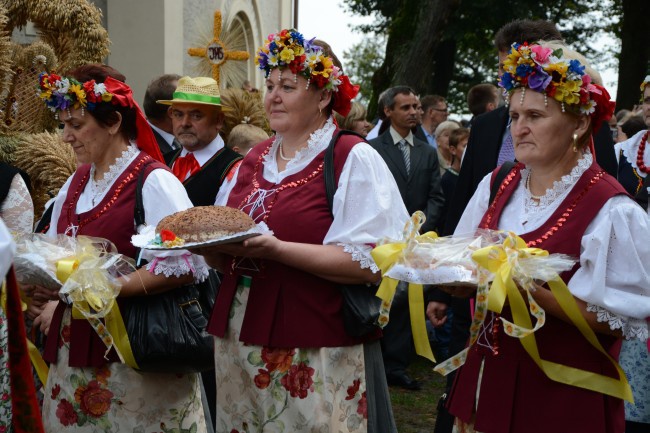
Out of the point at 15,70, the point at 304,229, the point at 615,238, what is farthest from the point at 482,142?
the point at 15,70

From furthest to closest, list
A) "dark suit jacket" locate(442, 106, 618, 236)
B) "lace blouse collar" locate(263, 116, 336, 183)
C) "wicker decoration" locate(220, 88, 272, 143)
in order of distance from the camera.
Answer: "wicker decoration" locate(220, 88, 272, 143) → "dark suit jacket" locate(442, 106, 618, 236) → "lace blouse collar" locate(263, 116, 336, 183)

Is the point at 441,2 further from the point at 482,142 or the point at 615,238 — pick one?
the point at 615,238

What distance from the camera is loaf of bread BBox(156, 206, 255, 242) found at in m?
3.56

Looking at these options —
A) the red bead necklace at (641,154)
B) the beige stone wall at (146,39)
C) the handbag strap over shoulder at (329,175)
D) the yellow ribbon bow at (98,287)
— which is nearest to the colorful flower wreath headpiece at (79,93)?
the yellow ribbon bow at (98,287)

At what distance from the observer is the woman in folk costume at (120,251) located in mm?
4055

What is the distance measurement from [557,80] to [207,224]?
137 centimetres

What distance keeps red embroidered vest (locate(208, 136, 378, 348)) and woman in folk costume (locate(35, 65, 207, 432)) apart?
389 millimetres

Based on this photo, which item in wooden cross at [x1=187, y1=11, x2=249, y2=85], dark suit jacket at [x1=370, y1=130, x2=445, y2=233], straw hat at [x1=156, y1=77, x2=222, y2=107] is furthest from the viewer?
wooden cross at [x1=187, y1=11, x2=249, y2=85]

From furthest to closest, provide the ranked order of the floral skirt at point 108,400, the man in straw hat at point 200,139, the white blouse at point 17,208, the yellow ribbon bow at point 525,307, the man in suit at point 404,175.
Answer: the man in suit at point 404,175, the man in straw hat at point 200,139, the white blouse at point 17,208, the floral skirt at point 108,400, the yellow ribbon bow at point 525,307

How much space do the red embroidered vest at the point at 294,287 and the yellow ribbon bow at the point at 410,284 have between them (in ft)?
1.29

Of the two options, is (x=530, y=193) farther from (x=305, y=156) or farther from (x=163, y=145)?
(x=163, y=145)

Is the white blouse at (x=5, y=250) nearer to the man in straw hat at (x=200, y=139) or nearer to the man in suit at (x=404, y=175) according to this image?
the man in straw hat at (x=200, y=139)

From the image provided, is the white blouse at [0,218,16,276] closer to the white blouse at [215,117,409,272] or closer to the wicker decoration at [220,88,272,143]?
the white blouse at [215,117,409,272]

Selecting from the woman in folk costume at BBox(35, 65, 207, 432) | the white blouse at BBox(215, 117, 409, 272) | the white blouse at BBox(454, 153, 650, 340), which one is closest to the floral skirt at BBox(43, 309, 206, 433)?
the woman in folk costume at BBox(35, 65, 207, 432)
